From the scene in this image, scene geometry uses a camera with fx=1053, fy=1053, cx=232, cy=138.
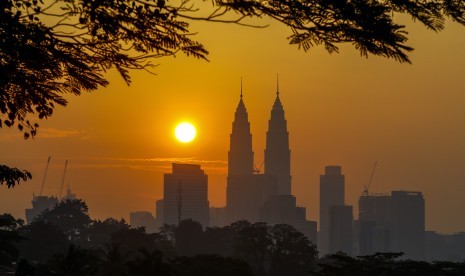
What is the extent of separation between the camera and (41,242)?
177 metres

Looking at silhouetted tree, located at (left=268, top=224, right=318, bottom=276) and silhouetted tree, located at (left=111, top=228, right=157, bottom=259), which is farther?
silhouetted tree, located at (left=111, top=228, right=157, bottom=259)

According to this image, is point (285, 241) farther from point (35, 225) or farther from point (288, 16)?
point (288, 16)

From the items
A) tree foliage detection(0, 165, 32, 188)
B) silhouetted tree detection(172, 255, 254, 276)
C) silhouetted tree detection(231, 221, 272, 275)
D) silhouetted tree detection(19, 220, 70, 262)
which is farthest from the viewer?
silhouetted tree detection(19, 220, 70, 262)

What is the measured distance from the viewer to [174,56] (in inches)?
865

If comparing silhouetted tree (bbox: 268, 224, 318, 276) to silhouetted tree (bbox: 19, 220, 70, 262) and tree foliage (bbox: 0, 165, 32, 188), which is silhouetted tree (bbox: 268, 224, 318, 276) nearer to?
silhouetted tree (bbox: 19, 220, 70, 262)

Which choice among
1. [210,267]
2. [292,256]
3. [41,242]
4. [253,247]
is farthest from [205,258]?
[41,242]

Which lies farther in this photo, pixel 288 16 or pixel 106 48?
pixel 106 48

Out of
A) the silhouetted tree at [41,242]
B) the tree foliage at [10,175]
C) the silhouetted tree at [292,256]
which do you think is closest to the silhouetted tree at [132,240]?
the silhouetted tree at [41,242]

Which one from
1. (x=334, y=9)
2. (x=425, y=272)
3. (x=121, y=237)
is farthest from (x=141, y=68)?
(x=121, y=237)

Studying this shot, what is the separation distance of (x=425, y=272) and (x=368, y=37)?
245 ft

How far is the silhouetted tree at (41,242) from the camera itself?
560 feet

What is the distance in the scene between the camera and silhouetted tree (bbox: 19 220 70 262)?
17062 cm

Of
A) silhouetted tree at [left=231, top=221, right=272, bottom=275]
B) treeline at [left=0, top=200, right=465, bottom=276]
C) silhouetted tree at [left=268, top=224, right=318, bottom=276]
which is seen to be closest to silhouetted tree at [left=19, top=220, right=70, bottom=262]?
treeline at [left=0, top=200, right=465, bottom=276]

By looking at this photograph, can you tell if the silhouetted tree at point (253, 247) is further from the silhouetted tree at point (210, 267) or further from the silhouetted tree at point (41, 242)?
the silhouetted tree at point (210, 267)
